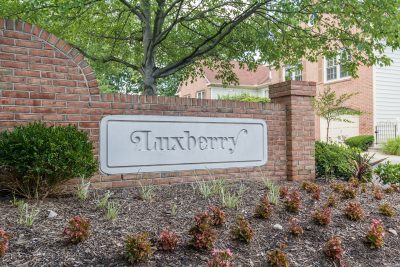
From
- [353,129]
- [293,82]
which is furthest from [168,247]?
[353,129]

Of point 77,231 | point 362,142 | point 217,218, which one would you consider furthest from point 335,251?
point 362,142

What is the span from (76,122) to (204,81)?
25921mm

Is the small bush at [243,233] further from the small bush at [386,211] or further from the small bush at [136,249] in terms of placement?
the small bush at [386,211]

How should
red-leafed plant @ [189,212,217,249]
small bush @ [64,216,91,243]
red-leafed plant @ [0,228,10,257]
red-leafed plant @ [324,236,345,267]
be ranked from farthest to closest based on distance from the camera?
red-leafed plant @ [324,236,345,267]
red-leafed plant @ [189,212,217,249]
small bush @ [64,216,91,243]
red-leafed plant @ [0,228,10,257]

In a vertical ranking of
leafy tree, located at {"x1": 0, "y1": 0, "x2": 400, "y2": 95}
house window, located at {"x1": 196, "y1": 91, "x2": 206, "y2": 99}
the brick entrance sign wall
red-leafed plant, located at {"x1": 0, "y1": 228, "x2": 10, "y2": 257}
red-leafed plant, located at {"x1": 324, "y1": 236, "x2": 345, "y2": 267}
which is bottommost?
red-leafed plant, located at {"x1": 324, "y1": 236, "x2": 345, "y2": 267}

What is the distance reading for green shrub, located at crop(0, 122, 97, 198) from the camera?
3816 mm

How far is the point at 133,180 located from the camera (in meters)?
5.10

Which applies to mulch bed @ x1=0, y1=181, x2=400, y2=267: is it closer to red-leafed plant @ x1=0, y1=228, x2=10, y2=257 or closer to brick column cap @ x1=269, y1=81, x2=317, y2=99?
red-leafed plant @ x1=0, y1=228, x2=10, y2=257

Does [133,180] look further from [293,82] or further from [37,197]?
[293,82]

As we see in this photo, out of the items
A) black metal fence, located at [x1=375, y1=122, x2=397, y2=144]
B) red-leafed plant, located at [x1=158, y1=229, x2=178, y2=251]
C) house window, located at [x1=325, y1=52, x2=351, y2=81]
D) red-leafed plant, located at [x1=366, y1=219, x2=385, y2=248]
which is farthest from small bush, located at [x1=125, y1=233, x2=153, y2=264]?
house window, located at [x1=325, y1=52, x2=351, y2=81]

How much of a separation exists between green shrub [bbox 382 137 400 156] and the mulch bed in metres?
11.4

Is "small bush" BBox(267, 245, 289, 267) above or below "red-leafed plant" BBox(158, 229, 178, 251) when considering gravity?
below

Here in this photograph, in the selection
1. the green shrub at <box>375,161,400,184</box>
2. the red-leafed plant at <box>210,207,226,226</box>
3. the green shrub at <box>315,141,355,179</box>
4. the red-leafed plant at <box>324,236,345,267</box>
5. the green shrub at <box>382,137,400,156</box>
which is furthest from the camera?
the green shrub at <box>382,137,400,156</box>

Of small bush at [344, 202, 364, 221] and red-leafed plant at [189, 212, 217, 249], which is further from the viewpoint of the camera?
small bush at [344, 202, 364, 221]
